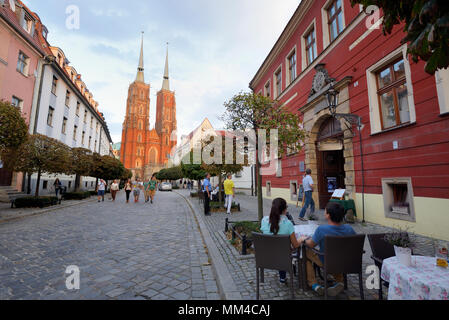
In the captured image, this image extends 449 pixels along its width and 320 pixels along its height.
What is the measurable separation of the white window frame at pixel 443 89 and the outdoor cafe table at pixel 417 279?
501 centimetres

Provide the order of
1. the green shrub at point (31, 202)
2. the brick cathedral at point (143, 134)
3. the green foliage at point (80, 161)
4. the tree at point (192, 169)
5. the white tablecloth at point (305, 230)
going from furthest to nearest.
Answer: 1. the brick cathedral at point (143, 134)
2. the tree at point (192, 169)
3. the green foliage at point (80, 161)
4. the green shrub at point (31, 202)
5. the white tablecloth at point (305, 230)

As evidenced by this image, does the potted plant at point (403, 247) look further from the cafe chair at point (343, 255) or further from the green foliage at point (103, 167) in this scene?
the green foliage at point (103, 167)

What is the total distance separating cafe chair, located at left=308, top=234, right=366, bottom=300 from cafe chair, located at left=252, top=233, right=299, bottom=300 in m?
0.42

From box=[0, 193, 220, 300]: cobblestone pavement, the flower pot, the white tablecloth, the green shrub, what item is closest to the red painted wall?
the white tablecloth

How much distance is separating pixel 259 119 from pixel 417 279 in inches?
174

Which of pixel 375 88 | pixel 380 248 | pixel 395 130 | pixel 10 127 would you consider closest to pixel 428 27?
pixel 380 248

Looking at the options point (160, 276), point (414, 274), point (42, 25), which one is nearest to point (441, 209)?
point (414, 274)

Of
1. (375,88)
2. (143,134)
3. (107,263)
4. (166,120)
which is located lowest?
(107,263)

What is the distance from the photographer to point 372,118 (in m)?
7.49

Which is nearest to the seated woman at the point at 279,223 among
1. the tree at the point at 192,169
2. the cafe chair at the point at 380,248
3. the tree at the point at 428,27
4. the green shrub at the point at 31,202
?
the cafe chair at the point at 380,248

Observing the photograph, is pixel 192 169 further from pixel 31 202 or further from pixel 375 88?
pixel 375 88

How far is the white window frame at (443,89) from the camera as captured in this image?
5293 mm

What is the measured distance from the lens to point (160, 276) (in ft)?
11.6
